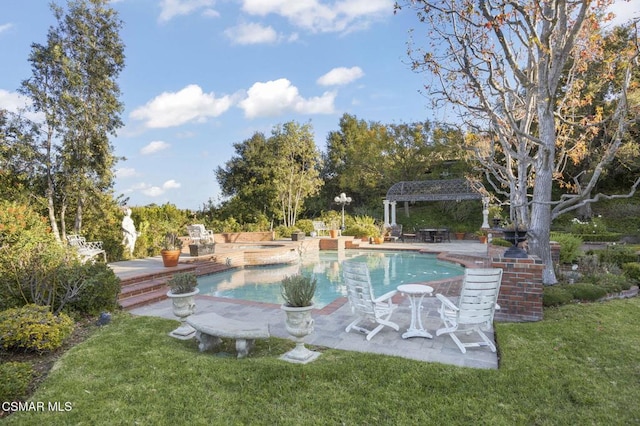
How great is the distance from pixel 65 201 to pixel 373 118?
23811 millimetres

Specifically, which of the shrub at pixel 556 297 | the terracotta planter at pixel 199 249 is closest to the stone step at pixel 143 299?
the terracotta planter at pixel 199 249

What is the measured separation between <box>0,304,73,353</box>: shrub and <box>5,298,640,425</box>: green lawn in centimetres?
29

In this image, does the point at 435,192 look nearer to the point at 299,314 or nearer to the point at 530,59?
the point at 530,59

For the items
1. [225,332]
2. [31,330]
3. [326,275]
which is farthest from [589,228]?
[31,330]

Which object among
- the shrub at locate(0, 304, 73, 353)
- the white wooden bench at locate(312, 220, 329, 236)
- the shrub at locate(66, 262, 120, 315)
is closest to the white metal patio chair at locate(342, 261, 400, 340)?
the shrub at locate(0, 304, 73, 353)

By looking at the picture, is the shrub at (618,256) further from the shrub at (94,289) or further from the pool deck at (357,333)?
the shrub at (94,289)

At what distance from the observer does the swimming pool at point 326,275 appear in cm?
790

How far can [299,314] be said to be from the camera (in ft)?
12.4

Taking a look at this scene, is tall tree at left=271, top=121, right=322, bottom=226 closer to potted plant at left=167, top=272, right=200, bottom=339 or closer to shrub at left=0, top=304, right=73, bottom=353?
potted plant at left=167, top=272, right=200, bottom=339

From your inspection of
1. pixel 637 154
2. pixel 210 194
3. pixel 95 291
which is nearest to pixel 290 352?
pixel 95 291

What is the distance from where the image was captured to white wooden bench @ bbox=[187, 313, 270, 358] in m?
3.90

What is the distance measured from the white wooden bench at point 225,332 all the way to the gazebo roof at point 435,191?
57.0ft

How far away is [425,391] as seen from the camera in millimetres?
3072

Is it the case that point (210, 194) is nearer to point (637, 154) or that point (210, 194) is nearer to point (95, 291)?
point (95, 291)
